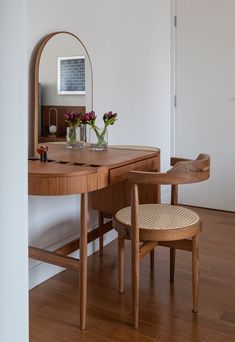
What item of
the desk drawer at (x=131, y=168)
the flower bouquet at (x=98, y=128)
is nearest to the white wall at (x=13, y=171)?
the desk drawer at (x=131, y=168)

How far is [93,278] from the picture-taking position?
239 cm

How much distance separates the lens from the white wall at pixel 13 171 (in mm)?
812

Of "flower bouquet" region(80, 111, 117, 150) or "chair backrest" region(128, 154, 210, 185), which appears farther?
"flower bouquet" region(80, 111, 117, 150)

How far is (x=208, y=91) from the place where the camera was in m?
3.74

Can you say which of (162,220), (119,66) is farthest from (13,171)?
(119,66)

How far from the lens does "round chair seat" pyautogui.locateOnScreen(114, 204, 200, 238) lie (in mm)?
1850

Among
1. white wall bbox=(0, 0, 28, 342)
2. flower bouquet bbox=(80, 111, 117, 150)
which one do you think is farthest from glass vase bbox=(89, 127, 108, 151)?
white wall bbox=(0, 0, 28, 342)

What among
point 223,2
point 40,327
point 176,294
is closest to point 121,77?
point 223,2

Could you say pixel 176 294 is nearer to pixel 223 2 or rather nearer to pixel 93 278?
pixel 93 278

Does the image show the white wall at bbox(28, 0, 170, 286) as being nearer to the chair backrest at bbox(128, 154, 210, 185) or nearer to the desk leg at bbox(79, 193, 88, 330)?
the desk leg at bbox(79, 193, 88, 330)

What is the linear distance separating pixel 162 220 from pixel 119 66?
4.75 feet

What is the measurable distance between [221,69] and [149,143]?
976 millimetres

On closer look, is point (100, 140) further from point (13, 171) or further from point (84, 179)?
point (13, 171)

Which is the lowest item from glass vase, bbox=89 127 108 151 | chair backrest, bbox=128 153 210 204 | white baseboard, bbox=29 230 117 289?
white baseboard, bbox=29 230 117 289
